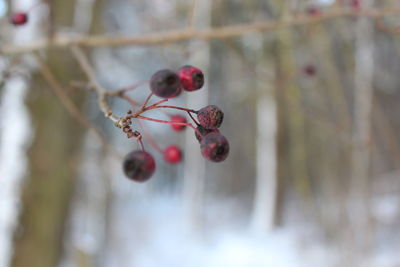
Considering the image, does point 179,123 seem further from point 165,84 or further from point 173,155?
point 173,155

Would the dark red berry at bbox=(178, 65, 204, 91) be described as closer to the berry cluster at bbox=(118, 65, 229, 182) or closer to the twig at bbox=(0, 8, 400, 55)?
the berry cluster at bbox=(118, 65, 229, 182)

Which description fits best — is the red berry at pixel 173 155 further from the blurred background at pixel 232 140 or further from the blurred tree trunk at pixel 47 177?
the blurred tree trunk at pixel 47 177

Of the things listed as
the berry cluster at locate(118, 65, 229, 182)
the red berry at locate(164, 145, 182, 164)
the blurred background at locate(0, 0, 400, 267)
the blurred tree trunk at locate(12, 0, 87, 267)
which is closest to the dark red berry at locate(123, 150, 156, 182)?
the berry cluster at locate(118, 65, 229, 182)

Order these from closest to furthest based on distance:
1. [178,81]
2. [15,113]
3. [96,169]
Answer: [178,81] → [15,113] → [96,169]

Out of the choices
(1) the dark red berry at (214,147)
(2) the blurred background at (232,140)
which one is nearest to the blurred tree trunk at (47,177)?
(2) the blurred background at (232,140)

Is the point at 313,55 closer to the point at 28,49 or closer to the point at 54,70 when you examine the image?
the point at 54,70

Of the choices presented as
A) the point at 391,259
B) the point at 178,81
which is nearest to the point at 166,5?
the point at 391,259

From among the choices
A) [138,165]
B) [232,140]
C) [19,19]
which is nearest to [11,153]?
[19,19]

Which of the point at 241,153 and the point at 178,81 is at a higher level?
the point at 241,153
